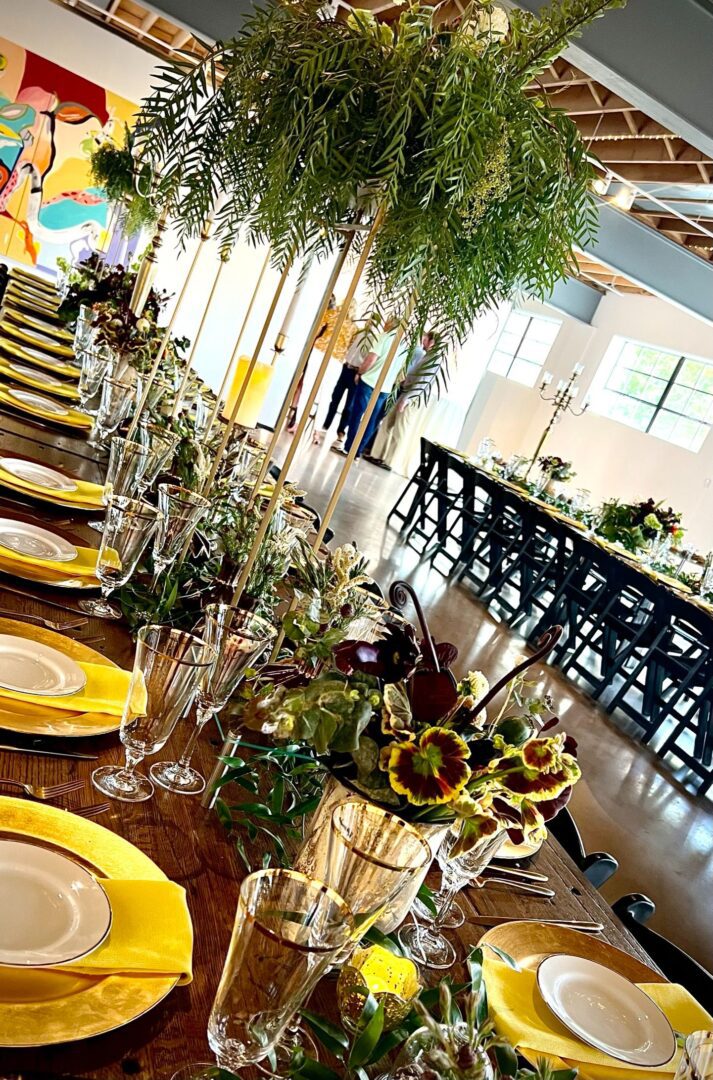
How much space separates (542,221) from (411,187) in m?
0.18

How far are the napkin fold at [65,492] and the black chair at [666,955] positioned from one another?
3.96 feet

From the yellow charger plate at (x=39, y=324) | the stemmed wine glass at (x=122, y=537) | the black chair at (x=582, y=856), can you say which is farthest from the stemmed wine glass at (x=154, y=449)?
the yellow charger plate at (x=39, y=324)

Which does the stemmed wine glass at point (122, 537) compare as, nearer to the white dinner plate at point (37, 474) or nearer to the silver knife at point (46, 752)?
the silver knife at point (46, 752)

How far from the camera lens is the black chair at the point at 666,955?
1.39 m

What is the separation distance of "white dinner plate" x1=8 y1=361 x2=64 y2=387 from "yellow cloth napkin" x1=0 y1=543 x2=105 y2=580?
1605 mm

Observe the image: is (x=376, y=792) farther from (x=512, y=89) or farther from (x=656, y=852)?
(x=656, y=852)

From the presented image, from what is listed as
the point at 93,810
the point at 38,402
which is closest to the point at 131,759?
the point at 93,810

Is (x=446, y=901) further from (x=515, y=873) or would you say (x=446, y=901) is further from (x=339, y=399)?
(x=339, y=399)

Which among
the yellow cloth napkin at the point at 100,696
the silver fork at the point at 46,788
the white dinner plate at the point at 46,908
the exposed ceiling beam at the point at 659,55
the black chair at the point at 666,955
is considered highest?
the exposed ceiling beam at the point at 659,55

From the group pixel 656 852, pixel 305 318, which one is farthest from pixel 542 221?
pixel 305 318

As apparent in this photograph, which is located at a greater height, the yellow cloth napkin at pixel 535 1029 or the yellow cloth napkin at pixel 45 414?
the yellow cloth napkin at pixel 535 1029

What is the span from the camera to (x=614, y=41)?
4.46 m

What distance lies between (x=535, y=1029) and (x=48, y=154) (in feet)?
36.6

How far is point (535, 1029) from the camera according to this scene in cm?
91
